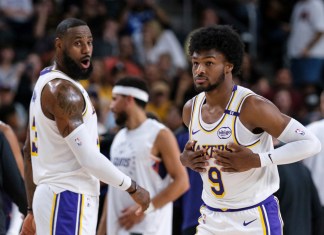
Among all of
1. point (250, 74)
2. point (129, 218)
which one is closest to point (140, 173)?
point (129, 218)

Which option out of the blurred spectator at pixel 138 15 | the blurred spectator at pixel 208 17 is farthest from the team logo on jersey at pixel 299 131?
the blurred spectator at pixel 138 15

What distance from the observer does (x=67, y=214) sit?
5262 mm

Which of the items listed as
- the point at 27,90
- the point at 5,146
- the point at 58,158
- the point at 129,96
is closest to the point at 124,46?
the point at 27,90

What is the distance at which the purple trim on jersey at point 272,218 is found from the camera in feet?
17.4

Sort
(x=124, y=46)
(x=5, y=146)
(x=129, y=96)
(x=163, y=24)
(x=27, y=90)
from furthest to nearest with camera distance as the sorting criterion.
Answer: (x=163, y=24)
(x=124, y=46)
(x=27, y=90)
(x=129, y=96)
(x=5, y=146)

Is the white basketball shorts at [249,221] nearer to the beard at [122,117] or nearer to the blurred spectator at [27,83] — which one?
the beard at [122,117]

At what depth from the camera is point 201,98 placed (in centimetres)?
576

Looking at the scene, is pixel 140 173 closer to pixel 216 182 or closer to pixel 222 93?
pixel 216 182

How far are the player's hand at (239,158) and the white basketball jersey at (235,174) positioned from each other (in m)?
0.07

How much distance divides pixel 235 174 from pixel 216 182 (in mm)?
159

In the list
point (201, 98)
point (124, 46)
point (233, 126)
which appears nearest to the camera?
point (233, 126)

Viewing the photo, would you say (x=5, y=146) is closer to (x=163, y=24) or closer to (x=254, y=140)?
(x=254, y=140)

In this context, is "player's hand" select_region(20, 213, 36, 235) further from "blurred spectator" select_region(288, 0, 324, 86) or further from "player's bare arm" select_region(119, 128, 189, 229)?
"blurred spectator" select_region(288, 0, 324, 86)

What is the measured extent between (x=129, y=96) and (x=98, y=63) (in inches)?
189
